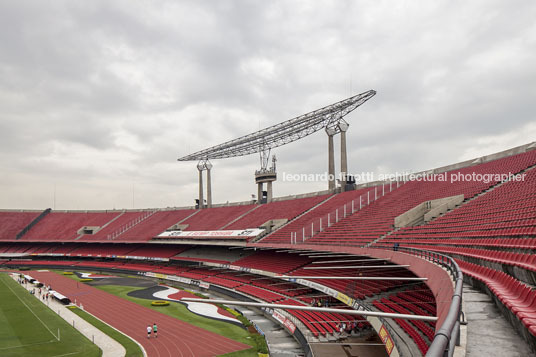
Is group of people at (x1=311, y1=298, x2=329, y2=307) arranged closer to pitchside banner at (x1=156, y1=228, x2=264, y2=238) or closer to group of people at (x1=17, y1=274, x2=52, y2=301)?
pitchside banner at (x1=156, y1=228, x2=264, y2=238)

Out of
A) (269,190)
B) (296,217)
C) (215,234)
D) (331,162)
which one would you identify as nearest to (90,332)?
(215,234)

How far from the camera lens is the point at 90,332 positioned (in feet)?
79.8

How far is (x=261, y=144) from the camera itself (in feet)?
164

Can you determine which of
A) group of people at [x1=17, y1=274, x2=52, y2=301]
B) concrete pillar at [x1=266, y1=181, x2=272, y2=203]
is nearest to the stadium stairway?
concrete pillar at [x1=266, y1=181, x2=272, y2=203]

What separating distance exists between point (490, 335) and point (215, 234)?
41.4m

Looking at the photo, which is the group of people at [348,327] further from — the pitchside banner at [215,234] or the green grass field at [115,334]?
the pitchside banner at [215,234]

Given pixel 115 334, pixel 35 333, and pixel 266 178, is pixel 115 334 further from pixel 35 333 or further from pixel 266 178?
pixel 266 178

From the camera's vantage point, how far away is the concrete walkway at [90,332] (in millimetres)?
20703

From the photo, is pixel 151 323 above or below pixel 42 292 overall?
below

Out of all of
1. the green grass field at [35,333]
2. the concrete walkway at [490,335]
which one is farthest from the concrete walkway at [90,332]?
the concrete walkway at [490,335]

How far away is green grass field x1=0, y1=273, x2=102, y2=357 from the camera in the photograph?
66.9 feet

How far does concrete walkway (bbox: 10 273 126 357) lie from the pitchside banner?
17.4m

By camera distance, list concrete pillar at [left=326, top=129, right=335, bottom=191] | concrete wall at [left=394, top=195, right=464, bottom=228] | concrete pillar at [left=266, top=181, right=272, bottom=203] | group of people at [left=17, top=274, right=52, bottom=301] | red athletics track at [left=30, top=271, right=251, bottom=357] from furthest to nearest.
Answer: concrete pillar at [left=266, top=181, right=272, bottom=203] < concrete pillar at [left=326, top=129, right=335, bottom=191] < group of people at [left=17, top=274, right=52, bottom=301] < concrete wall at [left=394, top=195, right=464, bottom=228] < red athletics track at [left=30, top=271, right=251, bottom=357]

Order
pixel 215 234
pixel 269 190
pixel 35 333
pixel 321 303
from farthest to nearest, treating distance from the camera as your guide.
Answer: pixel 269 190, pixel 215 234, pixel 321 303, pixel 35 333
